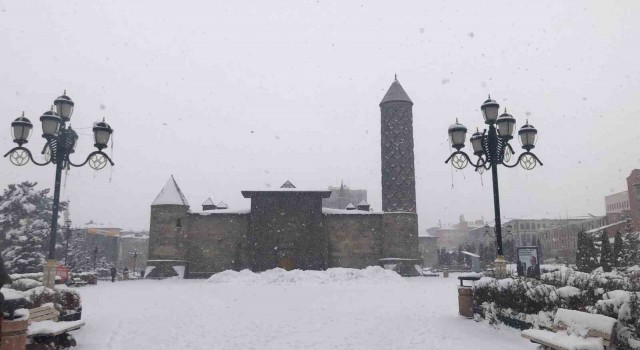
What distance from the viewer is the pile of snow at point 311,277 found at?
984 inches

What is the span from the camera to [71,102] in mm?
11586

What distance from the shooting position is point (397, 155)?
35.1 metres

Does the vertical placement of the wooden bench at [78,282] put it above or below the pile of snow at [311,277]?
below

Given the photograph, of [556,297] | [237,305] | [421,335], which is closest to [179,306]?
[237,305]

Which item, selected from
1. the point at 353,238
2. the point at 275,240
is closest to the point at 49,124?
the point at 275,240

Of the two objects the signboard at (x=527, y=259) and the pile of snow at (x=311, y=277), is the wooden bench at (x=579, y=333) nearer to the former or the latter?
the signboard at (x=527, y=259)

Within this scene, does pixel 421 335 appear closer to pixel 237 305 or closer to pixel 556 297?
pixel 556 297

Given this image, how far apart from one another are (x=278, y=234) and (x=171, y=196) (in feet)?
28.5

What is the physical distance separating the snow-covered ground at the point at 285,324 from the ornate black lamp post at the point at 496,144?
8.76 ft

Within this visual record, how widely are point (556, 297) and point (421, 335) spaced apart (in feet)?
8.59

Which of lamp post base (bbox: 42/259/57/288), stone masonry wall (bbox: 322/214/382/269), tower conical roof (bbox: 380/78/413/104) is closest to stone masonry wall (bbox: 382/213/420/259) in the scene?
stone masonry wall (bbox: 322/214/382/269)

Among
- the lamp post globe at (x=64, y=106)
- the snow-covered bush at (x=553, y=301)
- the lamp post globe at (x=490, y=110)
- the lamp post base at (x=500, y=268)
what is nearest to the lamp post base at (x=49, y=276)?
the lamp post globe at (x=64, y=106)

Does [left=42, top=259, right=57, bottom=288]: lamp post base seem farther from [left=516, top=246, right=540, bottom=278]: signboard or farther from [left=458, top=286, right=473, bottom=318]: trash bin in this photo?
[left=516, top=246, right=540, bottom=278]: signboard

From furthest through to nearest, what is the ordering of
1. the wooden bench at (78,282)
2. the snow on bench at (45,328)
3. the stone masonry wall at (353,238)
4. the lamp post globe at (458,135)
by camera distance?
A: the stone masonry wall at (353,238)
the wooden bench at (78,282)
the lamp post globe at (458,135)
the snow on bench at (45,328)
